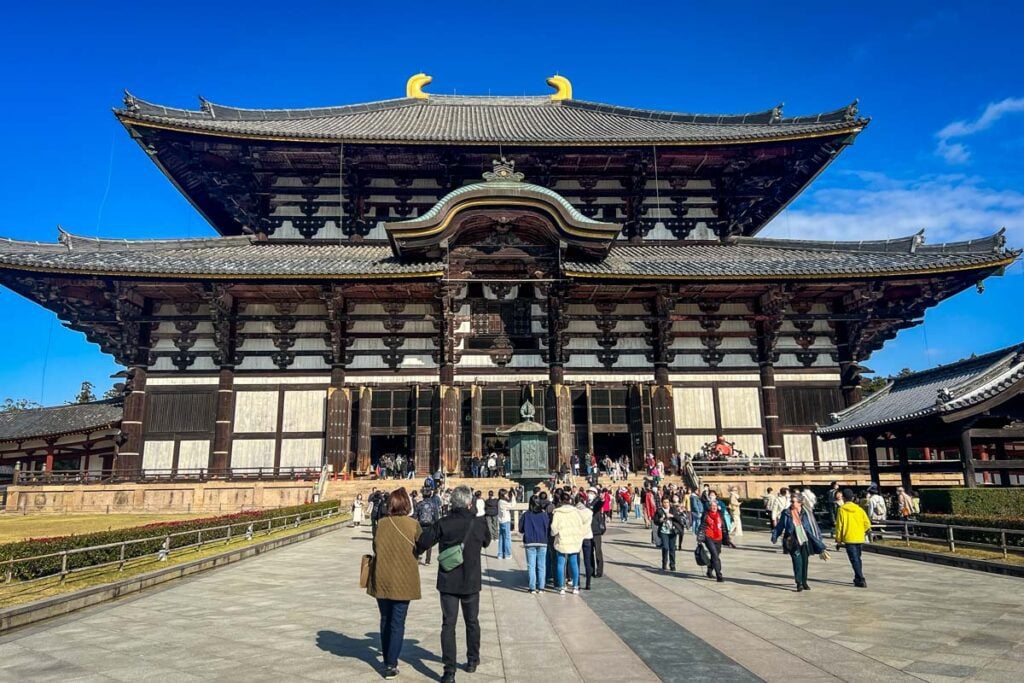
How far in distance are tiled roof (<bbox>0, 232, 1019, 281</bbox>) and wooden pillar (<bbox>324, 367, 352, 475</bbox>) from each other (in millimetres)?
5008

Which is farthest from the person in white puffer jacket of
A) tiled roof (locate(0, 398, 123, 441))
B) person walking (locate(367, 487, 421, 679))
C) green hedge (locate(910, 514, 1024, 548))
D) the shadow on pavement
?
tiled roof (locate(0, 398, 123, 441))

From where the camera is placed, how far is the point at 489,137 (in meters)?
30.0

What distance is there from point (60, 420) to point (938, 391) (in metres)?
45.9

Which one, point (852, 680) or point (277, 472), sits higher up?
Result: point (277, 472)

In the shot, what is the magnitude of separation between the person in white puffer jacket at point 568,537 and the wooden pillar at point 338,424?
17253 mm

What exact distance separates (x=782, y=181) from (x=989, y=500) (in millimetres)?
20563

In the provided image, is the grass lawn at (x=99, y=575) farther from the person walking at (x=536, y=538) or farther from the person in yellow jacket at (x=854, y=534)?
the person in yellow jacket at (x=854, y=534)

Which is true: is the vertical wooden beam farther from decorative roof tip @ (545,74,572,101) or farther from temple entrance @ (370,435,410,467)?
decorative roof tip @ (545,74,572,101)

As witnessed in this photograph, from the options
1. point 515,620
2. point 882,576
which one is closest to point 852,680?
point 515,620

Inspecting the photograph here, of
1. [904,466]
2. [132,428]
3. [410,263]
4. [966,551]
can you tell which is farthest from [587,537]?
[132,428]

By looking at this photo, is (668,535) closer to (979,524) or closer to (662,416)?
(979,524)

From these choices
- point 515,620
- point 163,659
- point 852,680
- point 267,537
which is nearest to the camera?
point 852,680

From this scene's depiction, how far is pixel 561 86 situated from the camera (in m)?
41.8

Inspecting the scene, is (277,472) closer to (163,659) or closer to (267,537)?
(267,537)
